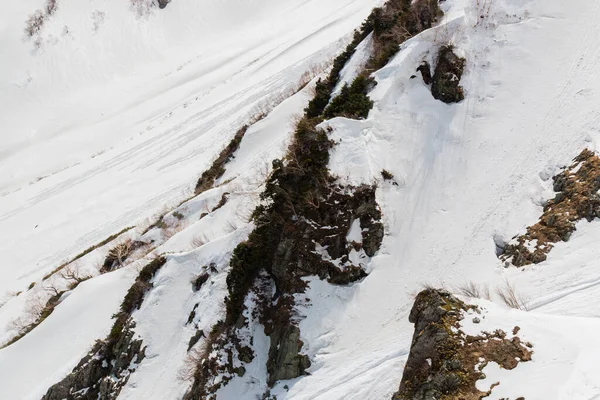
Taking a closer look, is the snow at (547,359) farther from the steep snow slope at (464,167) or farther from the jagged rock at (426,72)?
the jagged rock at (426,72)

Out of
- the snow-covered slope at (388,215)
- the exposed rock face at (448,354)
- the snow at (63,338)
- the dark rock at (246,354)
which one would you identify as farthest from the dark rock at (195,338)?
the exposed rock face at (448,354)

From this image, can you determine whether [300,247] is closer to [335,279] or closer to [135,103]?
[335,279]

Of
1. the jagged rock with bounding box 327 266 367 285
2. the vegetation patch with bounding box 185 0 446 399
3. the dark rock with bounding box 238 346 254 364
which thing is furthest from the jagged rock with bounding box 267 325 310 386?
the jagged rock with bounding box 327 266 367 285

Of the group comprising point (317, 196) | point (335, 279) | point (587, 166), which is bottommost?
point (335, 279)

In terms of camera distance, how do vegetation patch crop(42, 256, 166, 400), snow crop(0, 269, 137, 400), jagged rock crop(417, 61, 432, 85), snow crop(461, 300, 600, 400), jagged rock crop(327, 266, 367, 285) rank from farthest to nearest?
1. snow crop(0, 269, 137, 400)
2. jagged rock crop(417, 61, 432, 85)
3. vegetation patch crop(42, 256, 166, 400)
4. jagged rock crop(327, 266, 367, 285)
5. snow crop(461, 300, 600, 400)

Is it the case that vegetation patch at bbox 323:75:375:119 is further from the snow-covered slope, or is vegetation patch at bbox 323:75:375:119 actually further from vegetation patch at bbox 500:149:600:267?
vegetation patch at bbox 500:149:600:267

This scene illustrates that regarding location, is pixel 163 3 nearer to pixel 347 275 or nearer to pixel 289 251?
pixel 289 251

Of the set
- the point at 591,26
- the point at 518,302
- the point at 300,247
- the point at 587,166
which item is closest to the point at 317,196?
the point at 300,247

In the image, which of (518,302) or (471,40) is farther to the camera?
(471,40)
